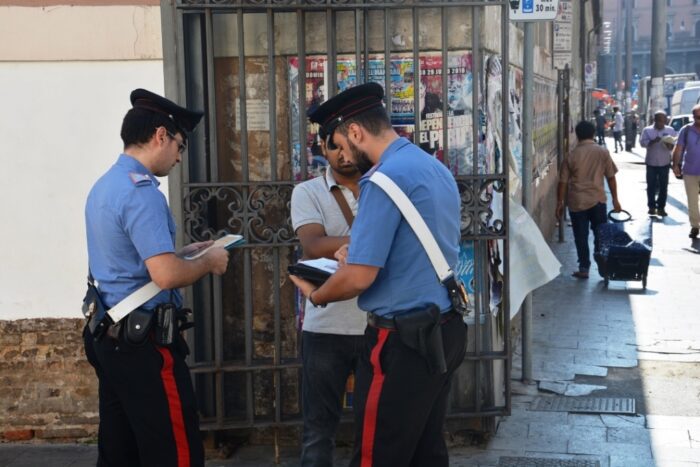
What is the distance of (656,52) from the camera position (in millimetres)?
31188

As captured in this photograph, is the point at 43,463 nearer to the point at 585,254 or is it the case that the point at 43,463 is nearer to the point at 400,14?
the point at 400,14

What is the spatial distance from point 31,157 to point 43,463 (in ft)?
5.64

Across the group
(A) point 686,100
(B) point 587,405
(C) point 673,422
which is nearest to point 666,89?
Result: (A) point 686,100

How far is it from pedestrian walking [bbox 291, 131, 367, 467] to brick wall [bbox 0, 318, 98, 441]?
184 cm

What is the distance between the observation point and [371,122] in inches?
155

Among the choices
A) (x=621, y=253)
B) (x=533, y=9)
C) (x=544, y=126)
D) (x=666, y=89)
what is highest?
(x=666, y=89)

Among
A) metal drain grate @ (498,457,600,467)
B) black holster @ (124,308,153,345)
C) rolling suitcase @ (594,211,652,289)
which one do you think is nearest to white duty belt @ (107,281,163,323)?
black holster @ (124,308,153,345)

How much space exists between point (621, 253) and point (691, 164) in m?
4.17

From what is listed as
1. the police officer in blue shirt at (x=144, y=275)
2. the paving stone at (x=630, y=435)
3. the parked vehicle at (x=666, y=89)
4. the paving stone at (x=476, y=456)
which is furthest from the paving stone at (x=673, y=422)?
the parked vehicle at (x=666, y=89)

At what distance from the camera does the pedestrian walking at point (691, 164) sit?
14.1 metres

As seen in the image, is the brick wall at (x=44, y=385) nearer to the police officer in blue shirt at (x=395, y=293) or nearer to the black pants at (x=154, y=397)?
the black pants at (x=154, y=397)

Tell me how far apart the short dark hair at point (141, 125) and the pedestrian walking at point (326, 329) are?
822mm

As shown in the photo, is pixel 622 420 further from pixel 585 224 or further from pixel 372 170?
pixel 585 224

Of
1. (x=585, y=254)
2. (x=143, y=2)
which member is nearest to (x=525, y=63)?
(x=143, y=2)
